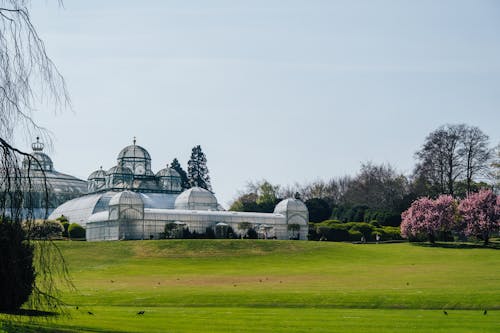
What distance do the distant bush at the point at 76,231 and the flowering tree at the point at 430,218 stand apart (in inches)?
1313

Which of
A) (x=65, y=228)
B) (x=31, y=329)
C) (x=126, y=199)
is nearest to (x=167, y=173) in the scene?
(x=65, y=228)

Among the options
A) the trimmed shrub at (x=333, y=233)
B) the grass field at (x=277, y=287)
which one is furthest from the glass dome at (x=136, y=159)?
the grass field at (x=277, y=287)

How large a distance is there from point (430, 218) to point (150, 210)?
28.1m

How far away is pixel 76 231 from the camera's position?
291 ft

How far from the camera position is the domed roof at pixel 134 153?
106m

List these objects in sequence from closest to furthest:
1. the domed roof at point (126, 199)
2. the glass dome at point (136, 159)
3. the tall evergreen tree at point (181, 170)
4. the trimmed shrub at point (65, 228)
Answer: the domed roof at point (126, 199)
the trimmed shrub at point (65, 228)
the glass dome at point (136, 159)
the tall evergreen tree at point (181, 170)

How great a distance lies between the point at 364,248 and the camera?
7806cm

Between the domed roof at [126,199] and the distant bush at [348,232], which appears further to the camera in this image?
the distant bush at [348,232]

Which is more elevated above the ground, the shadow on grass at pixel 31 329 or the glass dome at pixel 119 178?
the glass dome at pixel 119 178

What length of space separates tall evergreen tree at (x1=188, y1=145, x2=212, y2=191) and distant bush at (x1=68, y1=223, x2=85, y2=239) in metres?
46.0

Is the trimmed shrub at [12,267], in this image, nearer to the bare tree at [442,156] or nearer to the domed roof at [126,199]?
the domed roof at [126,199]

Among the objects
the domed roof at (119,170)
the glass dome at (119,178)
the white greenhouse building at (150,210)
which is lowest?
the white greenhouse building at (150,210)

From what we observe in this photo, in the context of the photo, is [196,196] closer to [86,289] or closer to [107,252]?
[107,252]

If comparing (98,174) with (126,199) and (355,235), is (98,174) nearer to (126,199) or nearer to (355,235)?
(126,199)
